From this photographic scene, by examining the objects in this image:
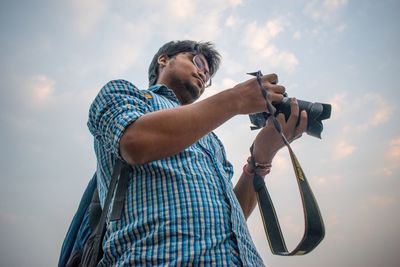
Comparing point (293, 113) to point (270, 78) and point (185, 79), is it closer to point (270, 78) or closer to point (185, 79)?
point (270, 78)

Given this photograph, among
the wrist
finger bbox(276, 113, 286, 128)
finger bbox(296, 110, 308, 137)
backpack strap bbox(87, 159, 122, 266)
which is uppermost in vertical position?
finger bbox(276, 113, 286, 128)

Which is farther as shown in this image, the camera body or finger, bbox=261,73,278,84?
the camera body

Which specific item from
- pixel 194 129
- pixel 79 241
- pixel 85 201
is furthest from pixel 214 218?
pixel 85 201

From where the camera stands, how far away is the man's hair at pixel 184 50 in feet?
9.55

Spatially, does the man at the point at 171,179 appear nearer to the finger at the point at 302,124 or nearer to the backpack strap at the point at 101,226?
the backpack strap at the point at 101,226

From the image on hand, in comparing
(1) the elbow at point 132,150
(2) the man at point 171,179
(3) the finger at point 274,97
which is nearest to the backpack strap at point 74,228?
(2) the man at point 171,179

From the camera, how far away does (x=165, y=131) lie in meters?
1.28

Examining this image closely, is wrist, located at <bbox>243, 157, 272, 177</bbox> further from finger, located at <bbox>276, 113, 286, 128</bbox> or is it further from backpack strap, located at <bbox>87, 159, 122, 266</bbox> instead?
backpack strap, located at <bbox>87, 159, 122, 266</bbox>

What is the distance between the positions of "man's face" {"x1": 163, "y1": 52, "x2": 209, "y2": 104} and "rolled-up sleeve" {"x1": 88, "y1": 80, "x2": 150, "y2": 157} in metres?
0.85

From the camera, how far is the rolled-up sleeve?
1.31 meters

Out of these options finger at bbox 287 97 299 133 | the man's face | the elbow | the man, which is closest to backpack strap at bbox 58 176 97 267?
the man

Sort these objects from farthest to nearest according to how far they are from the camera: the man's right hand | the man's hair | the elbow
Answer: the man's hair, the man's right hand, the elbow

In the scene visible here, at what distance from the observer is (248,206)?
220cm

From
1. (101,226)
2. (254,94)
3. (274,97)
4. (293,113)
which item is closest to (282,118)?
(293,113)
